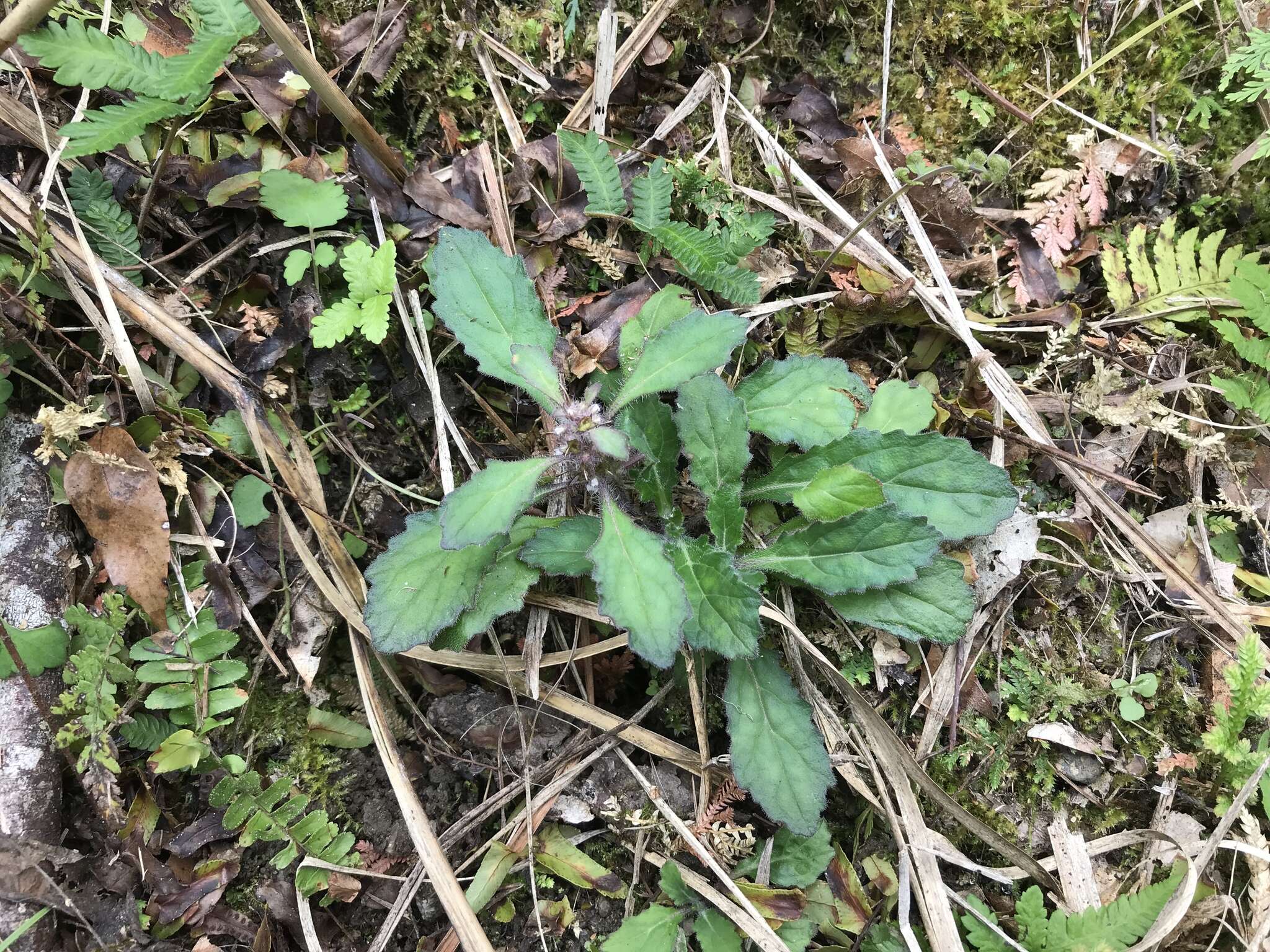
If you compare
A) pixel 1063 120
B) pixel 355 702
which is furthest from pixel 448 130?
pixel 1063 120

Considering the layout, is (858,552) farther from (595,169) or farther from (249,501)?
(249,501)

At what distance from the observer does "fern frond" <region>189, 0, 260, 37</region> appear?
2260 mm

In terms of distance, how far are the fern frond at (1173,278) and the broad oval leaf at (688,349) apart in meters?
1.49

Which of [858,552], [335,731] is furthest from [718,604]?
[335,731]

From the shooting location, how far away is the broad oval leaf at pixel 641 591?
2.05 m

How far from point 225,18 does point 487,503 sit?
162 cm

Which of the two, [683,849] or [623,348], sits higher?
[623,348]

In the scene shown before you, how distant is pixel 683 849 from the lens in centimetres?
242

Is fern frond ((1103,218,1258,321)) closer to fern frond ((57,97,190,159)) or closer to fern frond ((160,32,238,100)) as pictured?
fern frond ((160,32,238,100))

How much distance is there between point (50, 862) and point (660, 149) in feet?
9.44

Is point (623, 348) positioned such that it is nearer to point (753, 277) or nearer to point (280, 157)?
point (753, 277)

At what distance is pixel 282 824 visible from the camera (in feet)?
7.55

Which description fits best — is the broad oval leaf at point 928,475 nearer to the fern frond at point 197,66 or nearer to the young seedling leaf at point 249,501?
the young seedling leaf at point 249,501

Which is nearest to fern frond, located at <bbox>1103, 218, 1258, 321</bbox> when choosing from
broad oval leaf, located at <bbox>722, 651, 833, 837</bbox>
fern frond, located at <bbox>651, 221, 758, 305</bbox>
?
fern frond, located at <bbox>651, 221, 758, 305</bbox>
